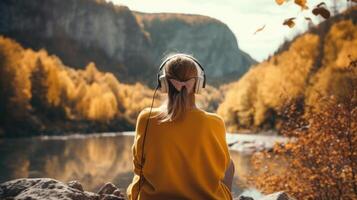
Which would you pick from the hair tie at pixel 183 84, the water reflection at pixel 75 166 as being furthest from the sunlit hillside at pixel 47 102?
the hair tie at pixel 183 84

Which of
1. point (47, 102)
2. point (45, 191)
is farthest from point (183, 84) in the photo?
point (47, 102)

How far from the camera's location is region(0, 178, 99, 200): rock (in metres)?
5.31

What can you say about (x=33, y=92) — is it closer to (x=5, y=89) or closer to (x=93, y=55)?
(x=5, y=89)

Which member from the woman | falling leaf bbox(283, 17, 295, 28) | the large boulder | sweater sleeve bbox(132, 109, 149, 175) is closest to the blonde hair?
the woman

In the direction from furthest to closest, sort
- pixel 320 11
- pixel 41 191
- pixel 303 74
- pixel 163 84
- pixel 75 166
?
1. pixel 303 74
2. pixel 75 166
3. pixel 41 191
4. pixel 163 84
5. pixel 320 11

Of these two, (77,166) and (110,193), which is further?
(77,166)

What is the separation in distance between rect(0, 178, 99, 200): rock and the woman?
168cm

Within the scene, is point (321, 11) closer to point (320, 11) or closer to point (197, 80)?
point (320, 11)

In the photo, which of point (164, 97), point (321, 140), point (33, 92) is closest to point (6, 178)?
point (321, 140)

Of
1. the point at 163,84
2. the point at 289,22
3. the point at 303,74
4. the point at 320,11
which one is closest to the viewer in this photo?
the point at 320,11

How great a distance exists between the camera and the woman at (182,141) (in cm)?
386

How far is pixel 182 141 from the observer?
12.7ft

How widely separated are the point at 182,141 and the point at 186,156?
0.35 ft

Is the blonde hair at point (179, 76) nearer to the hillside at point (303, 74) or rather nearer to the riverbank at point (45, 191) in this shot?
the riverbank at point (45, 191)
